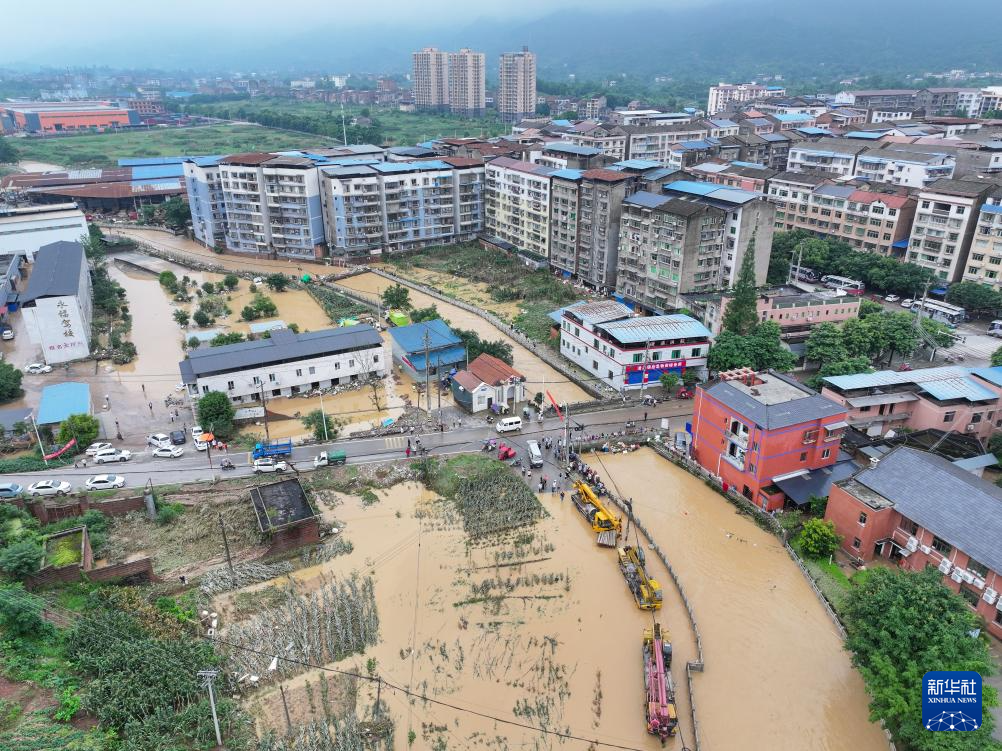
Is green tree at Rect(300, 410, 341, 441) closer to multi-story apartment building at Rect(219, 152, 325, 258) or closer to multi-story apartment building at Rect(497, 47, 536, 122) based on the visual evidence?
A: multi-story apartment building at Rect(219, 152, 325, 258)

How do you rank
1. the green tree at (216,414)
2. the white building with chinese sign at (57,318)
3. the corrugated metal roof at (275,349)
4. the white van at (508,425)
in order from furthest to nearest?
the white building with chinese sign at (57,318) → the corrugated metal roof at (275,349) → the white van at (508,425) → the green tree at (216,414)

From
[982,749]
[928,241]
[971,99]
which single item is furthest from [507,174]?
[971,99]

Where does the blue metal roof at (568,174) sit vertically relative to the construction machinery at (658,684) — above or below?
above

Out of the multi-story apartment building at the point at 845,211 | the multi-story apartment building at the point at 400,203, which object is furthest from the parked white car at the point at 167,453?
the multi-story apartment building at the point at 845,211

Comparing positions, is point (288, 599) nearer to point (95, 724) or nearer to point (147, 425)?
point (95, 724)

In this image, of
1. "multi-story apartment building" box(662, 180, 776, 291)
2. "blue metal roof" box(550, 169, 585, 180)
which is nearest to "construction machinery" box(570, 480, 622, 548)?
"multi-story apartment building" box(662, 180, 776, 291)

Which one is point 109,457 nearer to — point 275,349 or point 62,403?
point 62,403

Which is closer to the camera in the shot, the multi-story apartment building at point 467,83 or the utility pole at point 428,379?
the utility pole at point 428,379

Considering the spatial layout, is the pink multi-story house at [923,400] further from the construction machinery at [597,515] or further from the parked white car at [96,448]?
the parked white car at [96,448]
